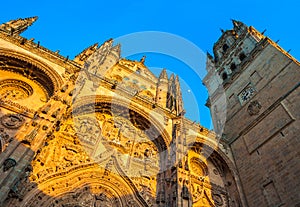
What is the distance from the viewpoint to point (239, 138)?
49.0 feet

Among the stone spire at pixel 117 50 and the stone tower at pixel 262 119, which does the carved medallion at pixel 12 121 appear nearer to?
the stone tower at pixel 262 119

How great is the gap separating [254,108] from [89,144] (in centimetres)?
1078

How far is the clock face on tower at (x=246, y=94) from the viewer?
53.9 ft

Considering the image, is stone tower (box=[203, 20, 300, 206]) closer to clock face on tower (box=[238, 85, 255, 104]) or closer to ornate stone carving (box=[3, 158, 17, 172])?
clock face on tower (box=[238, 85, 255, 104])

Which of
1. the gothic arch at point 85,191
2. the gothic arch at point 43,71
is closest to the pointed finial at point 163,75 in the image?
the gothic arch at point 43,71

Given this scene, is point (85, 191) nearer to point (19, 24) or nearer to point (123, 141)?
point (123, 141)

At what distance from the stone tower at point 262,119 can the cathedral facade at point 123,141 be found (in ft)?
0.19

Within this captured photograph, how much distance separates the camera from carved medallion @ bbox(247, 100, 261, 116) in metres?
14.9

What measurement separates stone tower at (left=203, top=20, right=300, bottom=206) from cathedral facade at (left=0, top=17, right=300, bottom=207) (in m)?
0.06

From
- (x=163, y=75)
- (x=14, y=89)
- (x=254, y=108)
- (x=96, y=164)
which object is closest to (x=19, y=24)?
(x=14, y=89)

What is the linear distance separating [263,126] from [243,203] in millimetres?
4542

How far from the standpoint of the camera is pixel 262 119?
1396cm

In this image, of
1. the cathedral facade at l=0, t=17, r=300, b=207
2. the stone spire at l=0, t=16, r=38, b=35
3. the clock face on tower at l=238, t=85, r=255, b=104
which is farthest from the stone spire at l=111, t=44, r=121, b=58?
the clock face on tower at l=238, t=85, r=255, b=104

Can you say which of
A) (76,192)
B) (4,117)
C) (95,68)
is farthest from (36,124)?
(95,68)
